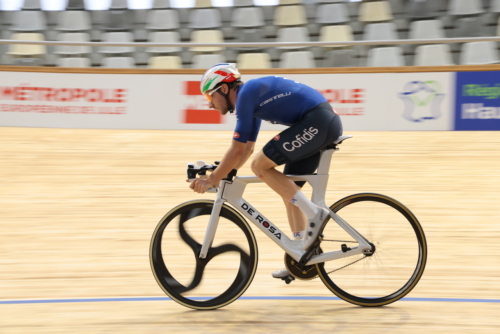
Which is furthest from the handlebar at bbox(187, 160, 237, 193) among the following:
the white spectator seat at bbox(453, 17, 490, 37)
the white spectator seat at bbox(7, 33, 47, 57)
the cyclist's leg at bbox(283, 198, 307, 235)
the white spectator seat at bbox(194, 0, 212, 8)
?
the white spectator seat at bbox(194, 0, 212, 8)

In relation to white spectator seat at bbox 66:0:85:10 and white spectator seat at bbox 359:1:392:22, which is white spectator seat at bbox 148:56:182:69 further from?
white spectator seat at bbox 359:1:392:22

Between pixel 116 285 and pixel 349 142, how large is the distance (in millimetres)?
4057

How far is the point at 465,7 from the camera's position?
27.7ft

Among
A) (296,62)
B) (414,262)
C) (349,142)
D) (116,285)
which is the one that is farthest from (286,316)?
(296,62)

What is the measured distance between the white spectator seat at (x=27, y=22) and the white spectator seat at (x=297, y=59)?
15.4 ft

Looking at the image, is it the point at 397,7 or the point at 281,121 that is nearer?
the point at 281,121

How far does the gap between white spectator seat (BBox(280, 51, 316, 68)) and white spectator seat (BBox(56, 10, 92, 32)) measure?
403 cm

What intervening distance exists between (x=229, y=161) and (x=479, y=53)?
5480mm

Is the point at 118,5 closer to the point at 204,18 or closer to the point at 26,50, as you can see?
the point at 204,18

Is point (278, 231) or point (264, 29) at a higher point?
point (264, 29)

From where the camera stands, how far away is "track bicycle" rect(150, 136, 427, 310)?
8.99 feet

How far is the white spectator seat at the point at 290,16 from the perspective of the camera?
29.6 feet

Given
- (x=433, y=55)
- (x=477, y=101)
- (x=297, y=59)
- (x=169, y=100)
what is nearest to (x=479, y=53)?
(x=433, y=55)

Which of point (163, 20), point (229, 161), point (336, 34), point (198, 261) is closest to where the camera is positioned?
point (229, 161)
